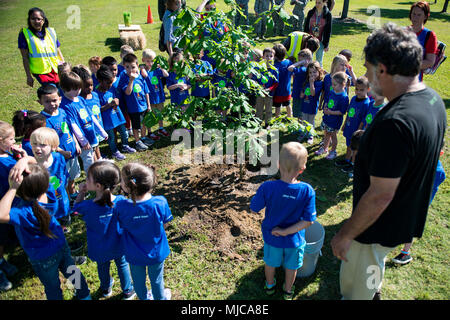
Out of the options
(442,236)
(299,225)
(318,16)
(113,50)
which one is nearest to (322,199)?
(442,236)

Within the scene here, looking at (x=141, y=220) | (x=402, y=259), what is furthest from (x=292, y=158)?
(x=402, y=259)

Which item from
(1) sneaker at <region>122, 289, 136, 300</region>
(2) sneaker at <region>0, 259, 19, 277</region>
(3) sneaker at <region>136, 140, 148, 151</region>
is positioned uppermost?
(3) sneaker at <region>136, 140, 148, 151</region>

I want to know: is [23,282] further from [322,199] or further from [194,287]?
[322,199]

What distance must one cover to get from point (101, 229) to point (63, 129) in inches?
81.0

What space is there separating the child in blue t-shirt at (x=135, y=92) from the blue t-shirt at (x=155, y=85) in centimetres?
17

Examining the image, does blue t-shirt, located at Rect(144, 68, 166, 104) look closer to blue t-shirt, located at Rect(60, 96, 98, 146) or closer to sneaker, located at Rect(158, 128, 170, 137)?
sneaker, located at Rect(158, 128, 170, 137)

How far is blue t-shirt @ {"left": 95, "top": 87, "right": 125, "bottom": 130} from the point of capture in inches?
215

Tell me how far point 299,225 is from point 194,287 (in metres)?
1.53

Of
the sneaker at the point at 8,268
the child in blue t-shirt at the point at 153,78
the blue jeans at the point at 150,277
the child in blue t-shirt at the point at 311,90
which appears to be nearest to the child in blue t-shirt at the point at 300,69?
the child in blue t-shirt at the point at 311,90

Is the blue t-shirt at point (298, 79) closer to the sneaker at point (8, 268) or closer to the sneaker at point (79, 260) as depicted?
the sneaker at point (79, 260)

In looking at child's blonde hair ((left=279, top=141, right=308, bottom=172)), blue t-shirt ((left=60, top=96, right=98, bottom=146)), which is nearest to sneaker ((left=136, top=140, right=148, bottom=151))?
blue t-shirt ((left=60, top=96, right=98, bottom=146))

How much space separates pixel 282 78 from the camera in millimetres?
6453

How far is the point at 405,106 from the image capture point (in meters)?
2.01

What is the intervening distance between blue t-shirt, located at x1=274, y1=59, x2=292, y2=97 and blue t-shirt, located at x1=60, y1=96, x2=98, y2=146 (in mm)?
3787
